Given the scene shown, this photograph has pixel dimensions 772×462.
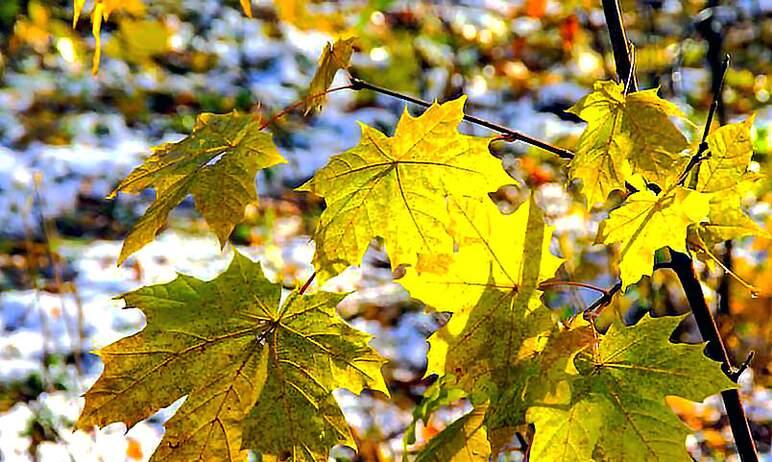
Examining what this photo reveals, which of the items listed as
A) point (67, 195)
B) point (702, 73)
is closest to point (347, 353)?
point (67, 195)

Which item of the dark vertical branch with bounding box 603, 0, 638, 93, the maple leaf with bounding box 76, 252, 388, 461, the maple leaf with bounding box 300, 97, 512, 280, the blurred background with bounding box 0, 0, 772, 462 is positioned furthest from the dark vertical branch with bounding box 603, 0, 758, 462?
the blurred background with bounding box 0, 0, 772, 462

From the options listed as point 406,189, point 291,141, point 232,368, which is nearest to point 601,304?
point 406,189

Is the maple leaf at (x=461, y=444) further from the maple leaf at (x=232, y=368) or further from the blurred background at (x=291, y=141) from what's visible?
the blurred background at (x=291, y=141)

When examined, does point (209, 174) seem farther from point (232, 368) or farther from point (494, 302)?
point (494, 302)

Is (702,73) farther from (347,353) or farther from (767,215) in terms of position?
(347,353)

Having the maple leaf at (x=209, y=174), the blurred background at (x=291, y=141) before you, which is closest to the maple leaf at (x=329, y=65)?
the maple leaf at (x=209, y=174)
